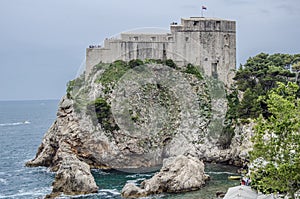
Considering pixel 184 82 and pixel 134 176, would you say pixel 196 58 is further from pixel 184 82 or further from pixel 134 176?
pixel 134 176

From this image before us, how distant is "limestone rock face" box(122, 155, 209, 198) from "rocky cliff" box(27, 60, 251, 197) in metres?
6.95

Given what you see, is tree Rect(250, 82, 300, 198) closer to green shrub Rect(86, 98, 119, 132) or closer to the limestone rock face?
the limestone rock face

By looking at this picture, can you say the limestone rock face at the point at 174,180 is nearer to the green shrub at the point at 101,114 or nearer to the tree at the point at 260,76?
the tree at the point at 260,76

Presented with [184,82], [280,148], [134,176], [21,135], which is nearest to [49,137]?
[134,176]

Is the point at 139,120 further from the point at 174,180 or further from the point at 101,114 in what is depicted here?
the point at 174,180

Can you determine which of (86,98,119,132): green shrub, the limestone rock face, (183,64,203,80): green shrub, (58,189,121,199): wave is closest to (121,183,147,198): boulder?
the limestone rock face

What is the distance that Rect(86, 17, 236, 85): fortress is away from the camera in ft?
180

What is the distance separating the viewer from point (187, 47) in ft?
180

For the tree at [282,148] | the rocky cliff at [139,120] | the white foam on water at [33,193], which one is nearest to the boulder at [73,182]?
the white foam on water at [33,193]

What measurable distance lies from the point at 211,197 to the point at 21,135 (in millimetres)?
58502

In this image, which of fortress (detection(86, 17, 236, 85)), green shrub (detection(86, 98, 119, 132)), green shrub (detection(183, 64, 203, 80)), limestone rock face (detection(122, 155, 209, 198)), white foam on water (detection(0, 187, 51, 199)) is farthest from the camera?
fortress (detection(86, 17, 236, 85))

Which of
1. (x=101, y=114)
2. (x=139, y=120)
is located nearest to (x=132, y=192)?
(x=101, y=114)

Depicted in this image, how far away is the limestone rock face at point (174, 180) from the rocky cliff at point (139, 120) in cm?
695

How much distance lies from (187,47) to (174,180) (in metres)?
18.8
